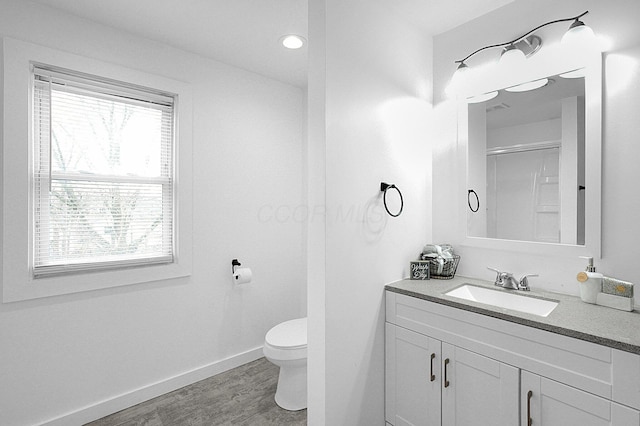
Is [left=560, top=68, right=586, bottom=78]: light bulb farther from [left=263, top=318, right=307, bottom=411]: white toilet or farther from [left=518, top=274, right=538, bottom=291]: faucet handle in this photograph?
[left=263, top=318, right=307, bottom=411]: white toilet

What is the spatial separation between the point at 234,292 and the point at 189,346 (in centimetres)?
52

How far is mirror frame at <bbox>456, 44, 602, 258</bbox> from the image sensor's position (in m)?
1.50

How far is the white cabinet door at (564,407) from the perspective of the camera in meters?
1.07

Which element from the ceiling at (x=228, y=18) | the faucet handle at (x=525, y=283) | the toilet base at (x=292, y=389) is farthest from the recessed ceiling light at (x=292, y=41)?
the toilet base at (x=292, y=389)

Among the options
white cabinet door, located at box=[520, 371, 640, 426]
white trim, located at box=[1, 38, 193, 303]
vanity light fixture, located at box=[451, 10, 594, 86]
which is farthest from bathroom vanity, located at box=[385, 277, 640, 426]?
white trim, located at box=[1, 38, 193, 303]

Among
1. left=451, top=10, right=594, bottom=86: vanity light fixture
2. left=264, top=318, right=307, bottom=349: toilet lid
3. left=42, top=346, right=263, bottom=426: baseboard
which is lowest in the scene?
left=42, top=346, right=263, bottom=426: baseboard

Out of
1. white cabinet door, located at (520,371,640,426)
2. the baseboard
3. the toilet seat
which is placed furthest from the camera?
the toilet seat

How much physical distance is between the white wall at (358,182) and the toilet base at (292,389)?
49 centimetres

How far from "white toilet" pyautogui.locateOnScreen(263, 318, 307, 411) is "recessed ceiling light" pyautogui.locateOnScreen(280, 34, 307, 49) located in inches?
83.3

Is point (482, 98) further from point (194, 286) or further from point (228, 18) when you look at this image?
point (194, 286)

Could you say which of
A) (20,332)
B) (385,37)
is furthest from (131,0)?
(20,332)

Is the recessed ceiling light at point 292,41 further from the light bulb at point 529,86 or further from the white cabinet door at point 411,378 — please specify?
the white cabinet door at point 411,378

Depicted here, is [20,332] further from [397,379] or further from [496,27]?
[496,27]

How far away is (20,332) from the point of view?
5.72ft
